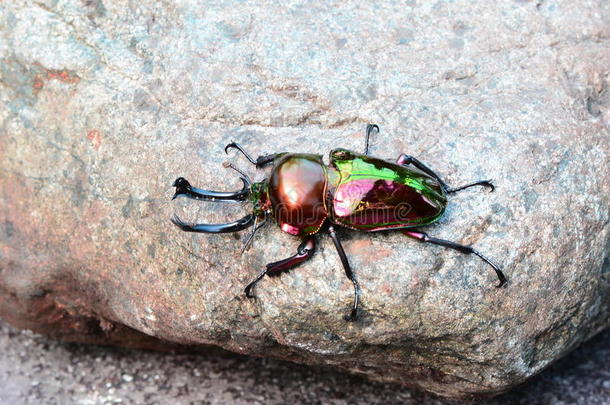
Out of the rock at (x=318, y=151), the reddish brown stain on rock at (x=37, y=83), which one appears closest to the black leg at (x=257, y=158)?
the rock at (x=318, y=151)

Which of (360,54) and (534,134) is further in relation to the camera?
→ (360,54)

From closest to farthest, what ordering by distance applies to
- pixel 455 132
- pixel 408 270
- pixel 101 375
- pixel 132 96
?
pixel 408 270 → pixel 455 132 → pixel 132 96 → pixel 101 375

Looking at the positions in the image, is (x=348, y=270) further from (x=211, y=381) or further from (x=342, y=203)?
(x=211, y=381)

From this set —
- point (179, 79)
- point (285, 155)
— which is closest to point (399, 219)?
point (285, 155)

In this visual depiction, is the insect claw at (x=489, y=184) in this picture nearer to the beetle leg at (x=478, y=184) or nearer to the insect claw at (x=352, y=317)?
the beetle leg at (x=478, y=184)

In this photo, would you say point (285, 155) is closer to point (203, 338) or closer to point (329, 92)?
point (329, 92)

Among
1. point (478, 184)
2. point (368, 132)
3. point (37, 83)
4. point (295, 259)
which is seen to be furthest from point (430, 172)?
point (37, 83)
